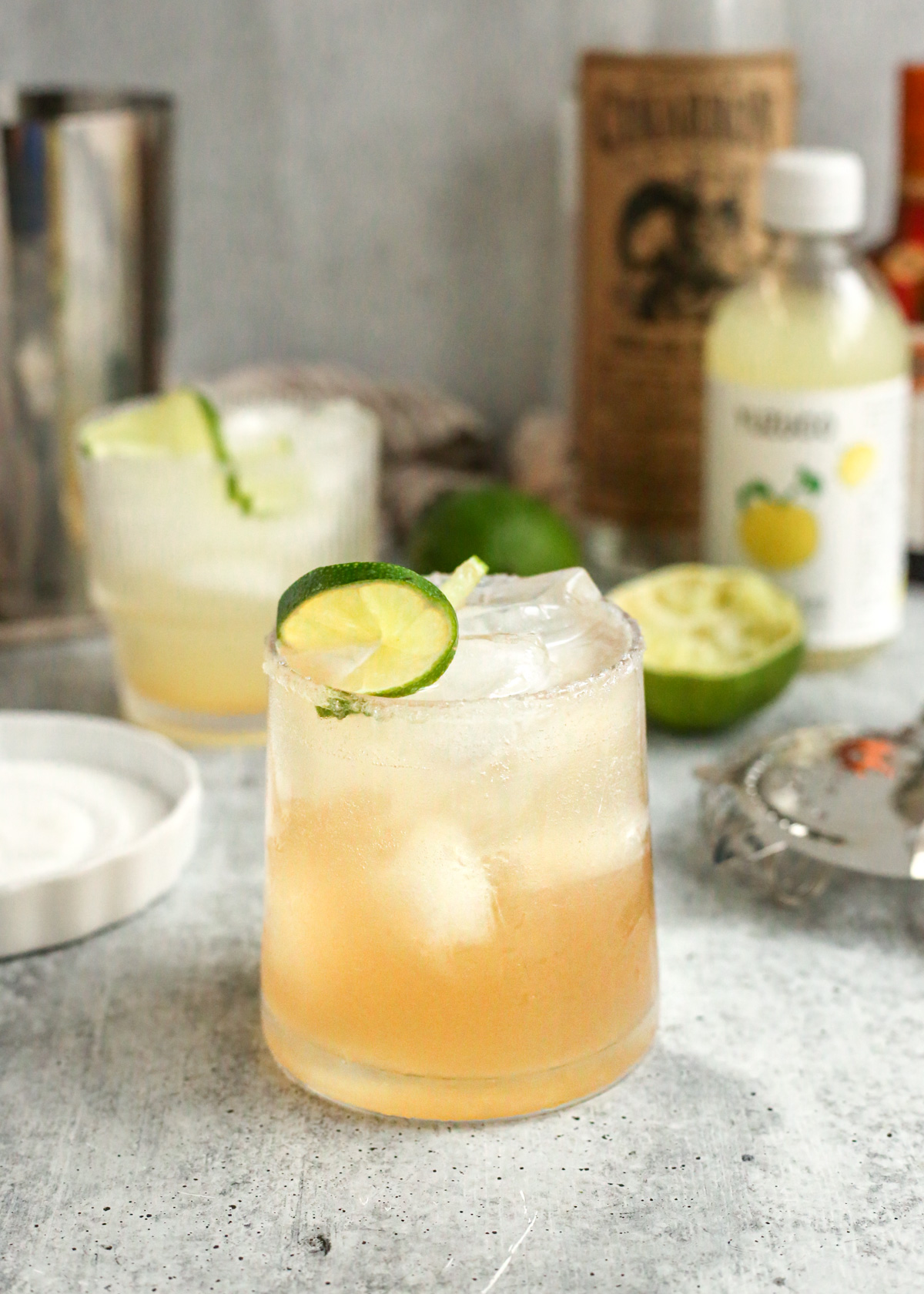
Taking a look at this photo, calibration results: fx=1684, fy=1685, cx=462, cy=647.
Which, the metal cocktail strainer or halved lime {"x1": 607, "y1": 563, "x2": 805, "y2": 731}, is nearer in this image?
the metal cocktail strainer

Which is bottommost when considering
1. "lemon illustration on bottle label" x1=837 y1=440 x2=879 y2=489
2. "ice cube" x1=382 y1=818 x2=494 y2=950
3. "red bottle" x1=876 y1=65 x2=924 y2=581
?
"ice cube" x1=382 y1=818 x2=494 y2=950

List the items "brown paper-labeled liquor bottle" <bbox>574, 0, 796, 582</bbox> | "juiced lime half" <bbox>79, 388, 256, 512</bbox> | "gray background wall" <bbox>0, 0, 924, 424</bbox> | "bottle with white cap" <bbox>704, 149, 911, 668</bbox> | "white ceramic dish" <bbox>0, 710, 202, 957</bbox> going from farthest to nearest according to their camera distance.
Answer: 1. "gray background wall" <bbox>0, 0, 924, 424</bbox>
2. "brown paper-labeled liquor bottle" <bbox>574, 0, 796, 582</bbox>
3. "bottle with white cap" <bbox>704, 149, 911, 668</bbox>
4. "juiced lime half" <bbox>79, 388, 256, 512</bbox>
5. "white ceramic dish" <bbox>0, 710, 202, 957</bbox>

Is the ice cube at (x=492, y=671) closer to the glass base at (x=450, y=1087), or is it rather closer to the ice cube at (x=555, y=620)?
the ice cube at (x=555, y=620)

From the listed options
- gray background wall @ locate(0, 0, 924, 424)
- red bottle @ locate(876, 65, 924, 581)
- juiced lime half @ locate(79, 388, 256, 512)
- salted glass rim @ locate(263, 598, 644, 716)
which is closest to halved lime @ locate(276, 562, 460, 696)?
salted glass rim @ locate(263, 598, 644, 716)

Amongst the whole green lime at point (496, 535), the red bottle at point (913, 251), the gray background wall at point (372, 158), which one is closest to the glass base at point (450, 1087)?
the whole green lime at point (496, 535)

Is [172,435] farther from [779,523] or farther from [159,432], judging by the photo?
[779,523]

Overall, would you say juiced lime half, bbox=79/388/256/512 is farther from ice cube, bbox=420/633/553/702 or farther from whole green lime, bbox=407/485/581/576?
ice cube, bbox=420/633/553/702

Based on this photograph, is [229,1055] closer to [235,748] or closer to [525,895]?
[525,895]
